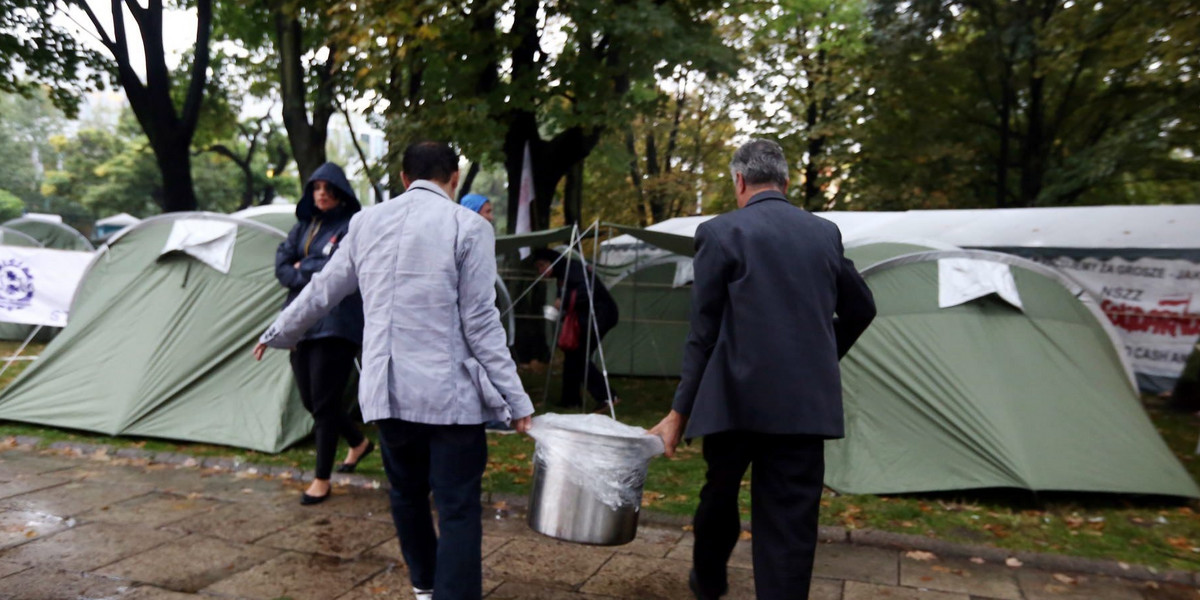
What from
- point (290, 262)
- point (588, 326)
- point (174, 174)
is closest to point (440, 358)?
point (290, 262)

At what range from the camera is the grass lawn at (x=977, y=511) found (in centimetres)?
526

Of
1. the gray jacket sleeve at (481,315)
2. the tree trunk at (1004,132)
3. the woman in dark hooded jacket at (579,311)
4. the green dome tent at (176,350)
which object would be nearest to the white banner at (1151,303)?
the tree trunk at (1004,132)

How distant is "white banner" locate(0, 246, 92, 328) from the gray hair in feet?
28.2

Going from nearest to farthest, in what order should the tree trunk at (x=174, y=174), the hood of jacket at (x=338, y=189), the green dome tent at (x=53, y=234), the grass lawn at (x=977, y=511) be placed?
the grass lawn at (x=977, y=511) → the hood of jacket at (x=338, y=189) → the tree trunk at (x=174, y=174) → the green dome tent at (x=53, y=234)

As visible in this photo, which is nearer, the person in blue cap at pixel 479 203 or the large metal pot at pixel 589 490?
the large metal pot at pixel 589 490

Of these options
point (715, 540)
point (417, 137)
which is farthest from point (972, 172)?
point (715, 540)

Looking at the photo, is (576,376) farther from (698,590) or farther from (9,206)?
(9,206)

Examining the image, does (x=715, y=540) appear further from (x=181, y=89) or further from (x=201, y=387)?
(x=181, y=89)

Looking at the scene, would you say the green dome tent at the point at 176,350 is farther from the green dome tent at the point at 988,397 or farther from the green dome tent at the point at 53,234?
the green dome tent at the point at 53,234

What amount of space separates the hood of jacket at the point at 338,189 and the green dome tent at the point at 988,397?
3.53 m

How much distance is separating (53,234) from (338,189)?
46.5ft

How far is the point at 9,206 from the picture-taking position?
50125 millimetres

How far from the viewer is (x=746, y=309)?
3.22 metres

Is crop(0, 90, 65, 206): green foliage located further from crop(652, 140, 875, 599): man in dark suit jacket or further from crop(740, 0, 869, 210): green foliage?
crop(652, 140, 875, 599): man in dark suit jacket
